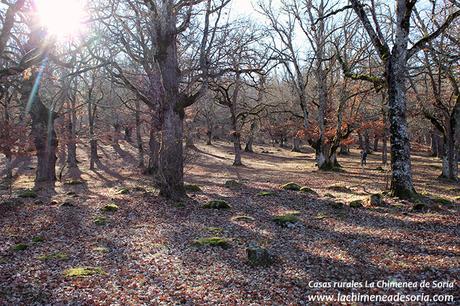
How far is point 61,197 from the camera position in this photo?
567 inches

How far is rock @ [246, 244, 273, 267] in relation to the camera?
22.5 feet

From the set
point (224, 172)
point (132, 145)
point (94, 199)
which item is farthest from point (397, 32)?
point (132, 145)

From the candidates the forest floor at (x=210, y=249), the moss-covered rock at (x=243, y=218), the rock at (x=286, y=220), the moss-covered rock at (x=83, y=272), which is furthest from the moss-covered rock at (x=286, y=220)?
the moss-covered rock at (x=83, y=272)

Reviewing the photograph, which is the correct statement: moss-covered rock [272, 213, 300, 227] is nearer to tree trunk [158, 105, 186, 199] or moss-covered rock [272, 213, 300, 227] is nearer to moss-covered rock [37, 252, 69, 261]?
tree trunk [158, 105, 186, 199]

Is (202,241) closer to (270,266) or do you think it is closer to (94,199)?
(270,266)

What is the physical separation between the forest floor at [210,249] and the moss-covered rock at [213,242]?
11 centimetres

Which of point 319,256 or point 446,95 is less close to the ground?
point 446,95

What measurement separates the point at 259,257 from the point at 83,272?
10.9 ft

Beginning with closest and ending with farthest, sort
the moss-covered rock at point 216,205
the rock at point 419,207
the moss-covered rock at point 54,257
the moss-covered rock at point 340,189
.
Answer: the moss-covered rock at point 54,257
the rock at point 419,207
the moss-covered rock at point 216,205
the moss-covered rock at point 340,189

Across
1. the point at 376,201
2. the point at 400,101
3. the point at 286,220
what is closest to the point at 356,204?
the point at 376,201

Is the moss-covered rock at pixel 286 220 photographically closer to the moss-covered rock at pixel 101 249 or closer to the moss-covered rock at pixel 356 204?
the moss-covered rock at pixel 356 204

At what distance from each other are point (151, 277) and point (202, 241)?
6.87ft

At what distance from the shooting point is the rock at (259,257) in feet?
22.5

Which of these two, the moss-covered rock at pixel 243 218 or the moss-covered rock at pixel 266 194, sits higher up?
the moss-covered rock at pixel 266 194
